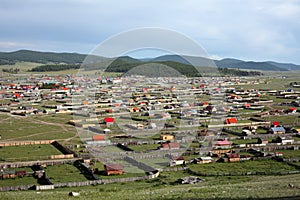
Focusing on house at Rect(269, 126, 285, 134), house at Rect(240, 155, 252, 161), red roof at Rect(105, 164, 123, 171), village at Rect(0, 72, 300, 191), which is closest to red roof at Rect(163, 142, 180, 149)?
village at Rect(0, 72, 300, 191)

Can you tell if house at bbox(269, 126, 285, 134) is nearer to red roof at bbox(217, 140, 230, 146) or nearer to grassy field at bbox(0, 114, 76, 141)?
red roof at bbox(217, 140, 230, 146)

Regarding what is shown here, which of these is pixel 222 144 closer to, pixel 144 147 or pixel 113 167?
pixel 144 147

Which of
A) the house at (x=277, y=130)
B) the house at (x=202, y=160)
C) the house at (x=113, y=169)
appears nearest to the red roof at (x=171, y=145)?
the house at (x=202, y=160)

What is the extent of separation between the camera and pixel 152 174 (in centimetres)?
1692

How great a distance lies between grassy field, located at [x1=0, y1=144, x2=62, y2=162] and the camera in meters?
20.8

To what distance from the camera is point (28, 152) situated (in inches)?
879

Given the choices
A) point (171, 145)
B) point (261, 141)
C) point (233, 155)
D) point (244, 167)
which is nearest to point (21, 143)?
point (171, 145)

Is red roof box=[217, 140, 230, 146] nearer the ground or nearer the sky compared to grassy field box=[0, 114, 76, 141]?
nearer the sky

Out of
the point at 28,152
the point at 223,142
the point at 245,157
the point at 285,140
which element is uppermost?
the point at 285,140

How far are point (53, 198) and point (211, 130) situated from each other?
18.1 m

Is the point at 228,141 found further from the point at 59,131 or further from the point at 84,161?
the point at 59,131

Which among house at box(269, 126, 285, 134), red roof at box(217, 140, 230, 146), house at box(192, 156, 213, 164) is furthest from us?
house at box(269, 126, 285, 134)

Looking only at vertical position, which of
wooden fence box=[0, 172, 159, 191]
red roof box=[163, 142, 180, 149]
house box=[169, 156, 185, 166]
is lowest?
wooden fence box=[0, 172, 159, 191]

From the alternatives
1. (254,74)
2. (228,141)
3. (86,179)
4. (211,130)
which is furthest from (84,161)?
(254,74)
